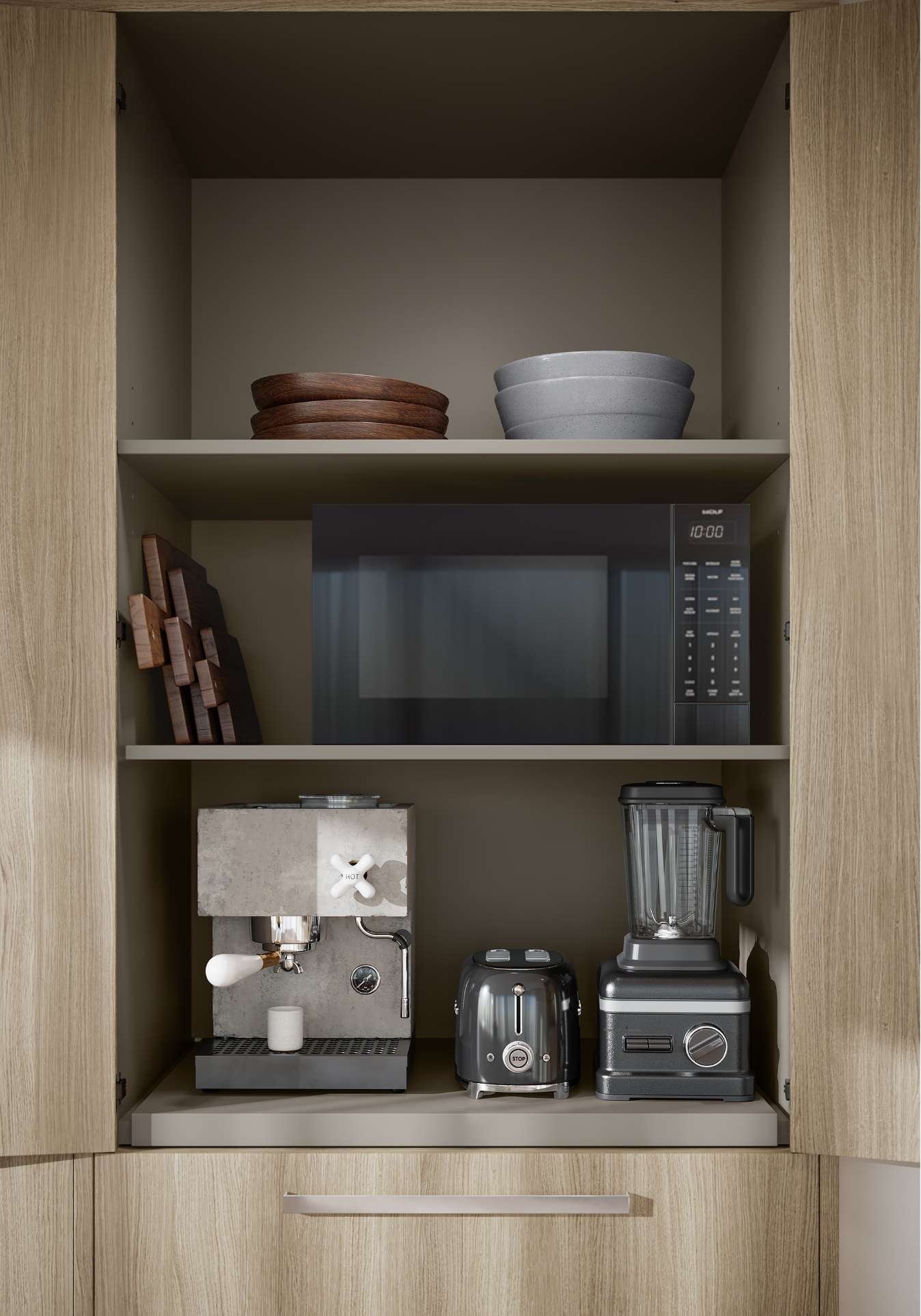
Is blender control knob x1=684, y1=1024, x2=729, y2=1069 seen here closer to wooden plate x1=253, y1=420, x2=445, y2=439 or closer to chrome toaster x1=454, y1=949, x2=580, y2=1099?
chrome toaster x1=454, y1=949, x2=580, y2=1099

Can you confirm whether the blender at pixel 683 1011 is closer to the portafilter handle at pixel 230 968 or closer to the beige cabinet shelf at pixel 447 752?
the beige cabinet shelf at pixel 447 752

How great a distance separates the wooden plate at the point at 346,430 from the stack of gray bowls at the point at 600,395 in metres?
0.17

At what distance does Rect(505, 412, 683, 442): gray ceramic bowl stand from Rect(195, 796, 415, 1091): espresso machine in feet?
1.76

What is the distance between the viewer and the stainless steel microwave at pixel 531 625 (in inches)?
54.4

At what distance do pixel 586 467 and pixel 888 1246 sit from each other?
1.01 metres

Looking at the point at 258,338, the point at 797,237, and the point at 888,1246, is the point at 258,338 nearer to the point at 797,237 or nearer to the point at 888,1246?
the point at 797,237

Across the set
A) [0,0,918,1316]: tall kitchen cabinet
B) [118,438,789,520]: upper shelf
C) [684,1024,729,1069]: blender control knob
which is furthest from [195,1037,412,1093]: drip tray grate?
[118,438,789,520]: upper shelf

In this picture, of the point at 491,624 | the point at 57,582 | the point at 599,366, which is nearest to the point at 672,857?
the point at 491,624

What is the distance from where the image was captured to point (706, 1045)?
138 centimetres

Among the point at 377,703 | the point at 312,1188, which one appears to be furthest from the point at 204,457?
the point at 312,1188

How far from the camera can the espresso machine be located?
4.62 ft

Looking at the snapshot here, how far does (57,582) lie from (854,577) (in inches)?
37.4

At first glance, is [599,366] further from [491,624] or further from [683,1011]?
[683,1011]

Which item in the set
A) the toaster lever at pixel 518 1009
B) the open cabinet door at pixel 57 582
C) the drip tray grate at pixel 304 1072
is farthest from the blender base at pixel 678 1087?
the open cabinet door at pixel 57 582
